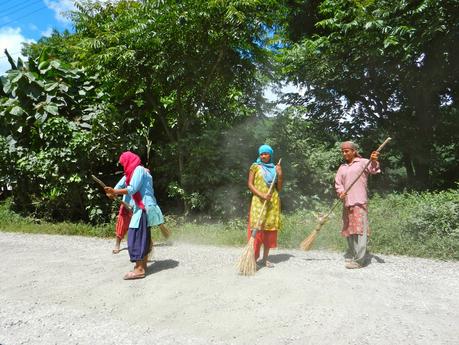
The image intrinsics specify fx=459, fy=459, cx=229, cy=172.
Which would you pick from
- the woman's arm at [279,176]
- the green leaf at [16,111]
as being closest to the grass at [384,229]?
the woman's arm at [279,176]

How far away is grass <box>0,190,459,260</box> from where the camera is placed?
7176 mm

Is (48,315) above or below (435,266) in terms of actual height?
below

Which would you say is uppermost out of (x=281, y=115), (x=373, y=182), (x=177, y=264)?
(x=281, y=115)

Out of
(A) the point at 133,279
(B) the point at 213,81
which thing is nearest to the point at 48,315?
(A) the point at 133,279

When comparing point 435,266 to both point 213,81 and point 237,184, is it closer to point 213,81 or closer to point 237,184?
point 237,184

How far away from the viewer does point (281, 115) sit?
11.2 meters

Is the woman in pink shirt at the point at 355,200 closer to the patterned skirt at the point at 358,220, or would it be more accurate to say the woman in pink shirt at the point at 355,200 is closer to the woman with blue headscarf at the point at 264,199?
the patterned skirt at the point at 358,220

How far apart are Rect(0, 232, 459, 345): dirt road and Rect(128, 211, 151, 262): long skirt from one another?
0.33m

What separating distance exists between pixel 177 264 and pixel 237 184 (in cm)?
399

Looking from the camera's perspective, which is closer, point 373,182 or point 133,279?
point 133,279

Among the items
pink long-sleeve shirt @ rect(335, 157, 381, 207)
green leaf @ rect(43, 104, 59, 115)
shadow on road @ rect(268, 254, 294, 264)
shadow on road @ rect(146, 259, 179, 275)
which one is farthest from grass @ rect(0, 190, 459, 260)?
green leaf @ rect(43, 104, 59, 115)

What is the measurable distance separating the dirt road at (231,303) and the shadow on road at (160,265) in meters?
0.01

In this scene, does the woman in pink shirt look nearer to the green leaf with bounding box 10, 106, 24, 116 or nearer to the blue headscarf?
the blue headscarf

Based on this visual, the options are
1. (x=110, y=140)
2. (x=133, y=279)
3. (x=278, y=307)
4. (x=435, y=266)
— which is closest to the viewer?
(x=278, y=307)
